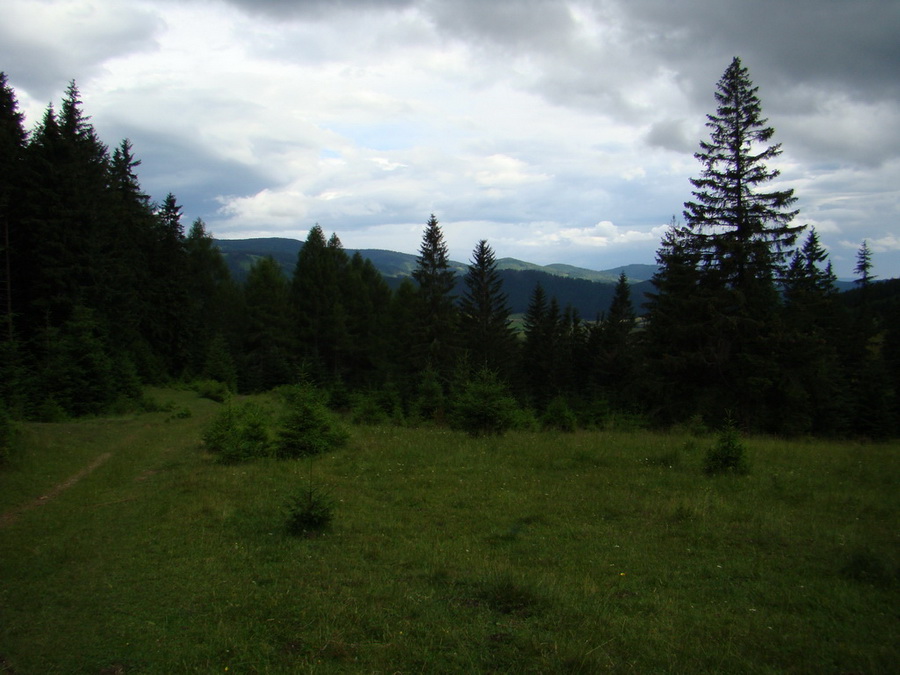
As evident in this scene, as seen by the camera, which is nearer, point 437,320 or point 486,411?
point 486,411

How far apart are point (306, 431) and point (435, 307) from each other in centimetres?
3207

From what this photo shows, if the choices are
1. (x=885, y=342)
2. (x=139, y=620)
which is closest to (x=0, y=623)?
(x=139, y=620)

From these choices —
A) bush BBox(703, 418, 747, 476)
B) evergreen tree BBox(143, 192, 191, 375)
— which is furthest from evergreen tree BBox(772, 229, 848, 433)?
evergreen tree BBox(143, 192, 191, 375)

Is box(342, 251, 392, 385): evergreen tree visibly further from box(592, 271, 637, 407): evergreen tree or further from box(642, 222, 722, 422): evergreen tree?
box(642, 222, 722, 422): evergreen tree

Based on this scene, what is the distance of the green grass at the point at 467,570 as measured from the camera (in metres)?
4.82

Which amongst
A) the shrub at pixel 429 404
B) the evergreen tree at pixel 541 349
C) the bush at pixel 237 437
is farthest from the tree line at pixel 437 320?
the bush at pixel 237 437

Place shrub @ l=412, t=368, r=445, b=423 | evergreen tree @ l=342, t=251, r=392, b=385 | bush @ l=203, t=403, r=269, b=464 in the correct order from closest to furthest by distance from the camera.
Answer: bush @ l=203, t=403, r=269, b=464 → shrub @ l=412, t=368, r=445, b=423 → evergreen tree @ l=342, t=251, r=392, b=385

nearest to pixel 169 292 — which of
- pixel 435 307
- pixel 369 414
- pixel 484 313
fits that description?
pixel 435 307

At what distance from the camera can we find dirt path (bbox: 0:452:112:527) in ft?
32.9

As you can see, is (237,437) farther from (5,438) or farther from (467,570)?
(467,570)

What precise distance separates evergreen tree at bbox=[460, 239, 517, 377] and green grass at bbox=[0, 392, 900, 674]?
38.4 meters

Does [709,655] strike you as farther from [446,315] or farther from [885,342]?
[885,342]

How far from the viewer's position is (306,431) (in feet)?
Answer: 50.4

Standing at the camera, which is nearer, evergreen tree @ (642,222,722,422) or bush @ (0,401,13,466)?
bush @ (0,401,13,466)
